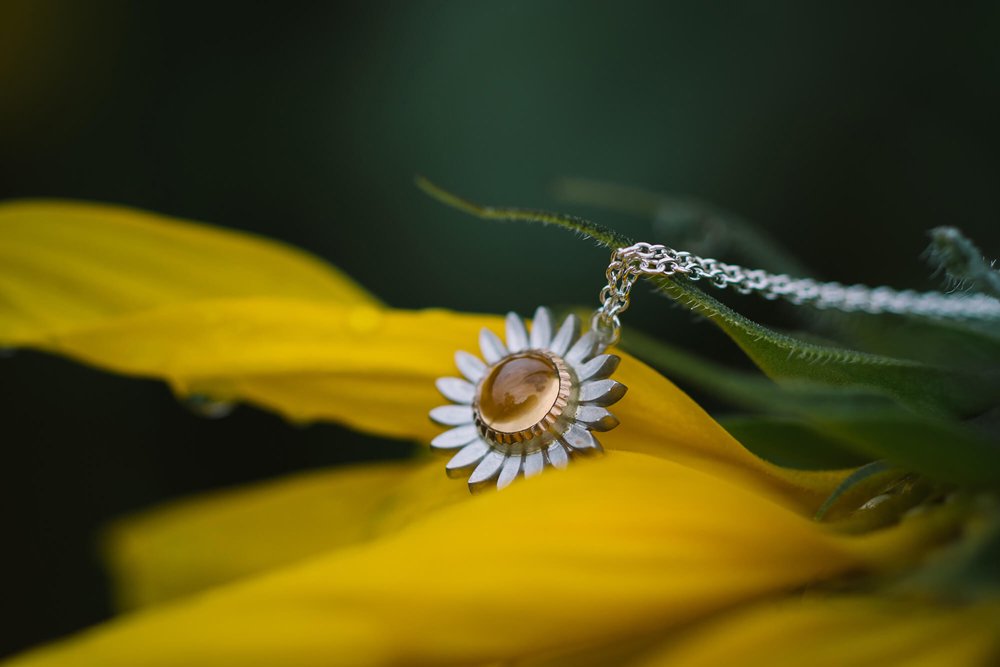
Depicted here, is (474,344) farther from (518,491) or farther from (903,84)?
(903,84)

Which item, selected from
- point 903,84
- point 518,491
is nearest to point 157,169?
point 903,84

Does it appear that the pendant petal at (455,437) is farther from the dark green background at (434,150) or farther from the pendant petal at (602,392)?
the dark green background at (434,150)

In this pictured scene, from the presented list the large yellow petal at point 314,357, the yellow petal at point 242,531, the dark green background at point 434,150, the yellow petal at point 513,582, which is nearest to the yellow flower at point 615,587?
the yellow petal at point 513,582

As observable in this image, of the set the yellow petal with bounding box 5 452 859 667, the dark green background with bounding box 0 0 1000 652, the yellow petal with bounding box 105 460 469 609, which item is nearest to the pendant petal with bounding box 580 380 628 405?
the yellow petal with bounding box 5 452 859 667

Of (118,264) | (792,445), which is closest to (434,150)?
(118,264)

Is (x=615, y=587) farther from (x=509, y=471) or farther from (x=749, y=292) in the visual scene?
(x=749, y=292)

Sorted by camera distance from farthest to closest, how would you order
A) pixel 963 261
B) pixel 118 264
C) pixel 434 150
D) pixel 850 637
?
pixel 434 150, pixel 118 264, pixel 963 261, pixel 850 637

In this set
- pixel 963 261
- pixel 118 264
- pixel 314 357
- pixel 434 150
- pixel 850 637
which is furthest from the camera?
pixel 434 150
